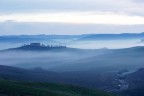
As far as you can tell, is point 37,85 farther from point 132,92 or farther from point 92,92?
point 132,92

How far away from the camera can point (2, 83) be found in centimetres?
8769

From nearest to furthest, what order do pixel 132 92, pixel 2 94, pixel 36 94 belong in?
pixel 2 94 < pixel 36 94 < pixel 132 92

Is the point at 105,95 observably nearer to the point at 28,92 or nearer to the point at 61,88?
the point at 61,88

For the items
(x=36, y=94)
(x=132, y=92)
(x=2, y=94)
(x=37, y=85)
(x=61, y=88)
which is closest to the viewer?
(x=2, y=94)

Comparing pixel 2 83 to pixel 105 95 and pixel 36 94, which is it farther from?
pixel 105 95

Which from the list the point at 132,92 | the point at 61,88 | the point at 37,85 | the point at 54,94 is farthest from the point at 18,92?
the point at 132,92

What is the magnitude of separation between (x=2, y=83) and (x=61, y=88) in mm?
22272

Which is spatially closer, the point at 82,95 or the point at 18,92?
the point at 18,92

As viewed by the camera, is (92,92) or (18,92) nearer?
(18,92)

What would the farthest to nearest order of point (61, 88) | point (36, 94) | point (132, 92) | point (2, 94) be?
point (132, 92) → point (61, 88) → point (36, 94) → point (2, 94)

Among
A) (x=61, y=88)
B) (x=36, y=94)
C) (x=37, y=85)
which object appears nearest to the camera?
(x=36, y=94)

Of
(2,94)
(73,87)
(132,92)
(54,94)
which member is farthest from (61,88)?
Result: (132,92)

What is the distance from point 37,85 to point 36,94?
17.2 metres

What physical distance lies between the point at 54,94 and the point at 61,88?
20530mm
